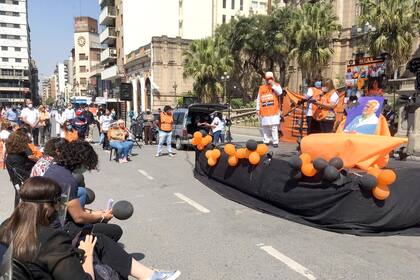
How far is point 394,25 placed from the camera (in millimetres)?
24453

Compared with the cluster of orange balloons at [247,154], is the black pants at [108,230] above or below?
below

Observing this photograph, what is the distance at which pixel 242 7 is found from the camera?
57.9 meters

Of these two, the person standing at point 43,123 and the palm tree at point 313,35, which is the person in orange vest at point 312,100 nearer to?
the person standing at point 43,123

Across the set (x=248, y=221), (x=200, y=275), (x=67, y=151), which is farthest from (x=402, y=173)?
(x=67, y=151)

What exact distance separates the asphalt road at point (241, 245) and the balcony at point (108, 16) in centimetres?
5371

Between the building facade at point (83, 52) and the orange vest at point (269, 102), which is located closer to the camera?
the orange vest at point (269, 102)

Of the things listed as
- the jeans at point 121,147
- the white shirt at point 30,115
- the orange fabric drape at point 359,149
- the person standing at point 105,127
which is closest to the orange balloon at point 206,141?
the orange fabric drape at point 359,149

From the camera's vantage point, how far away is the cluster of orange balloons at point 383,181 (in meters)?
5.05

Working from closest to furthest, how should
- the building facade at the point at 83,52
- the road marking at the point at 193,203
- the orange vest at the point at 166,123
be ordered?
the road marking at the point at 193,203 → the orange vest at the point at 166,123 → the building facade at the point at 83,52

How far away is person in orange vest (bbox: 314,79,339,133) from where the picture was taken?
8.96 metres

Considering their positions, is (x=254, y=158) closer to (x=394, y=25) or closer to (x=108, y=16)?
(x=394, y=25)

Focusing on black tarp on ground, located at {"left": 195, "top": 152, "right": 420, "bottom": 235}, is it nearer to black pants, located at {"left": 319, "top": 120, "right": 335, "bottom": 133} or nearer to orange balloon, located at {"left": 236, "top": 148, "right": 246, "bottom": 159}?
orange balloon, located at {"left": 236, "top": 148, "right": 246, "bottom": 159}

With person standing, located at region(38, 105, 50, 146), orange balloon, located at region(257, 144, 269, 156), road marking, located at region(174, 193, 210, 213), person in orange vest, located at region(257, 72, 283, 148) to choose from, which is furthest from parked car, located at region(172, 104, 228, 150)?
orange balloon, located at region(257, 144, 269, 156)

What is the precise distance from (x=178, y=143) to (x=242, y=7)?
46978 millimetres
